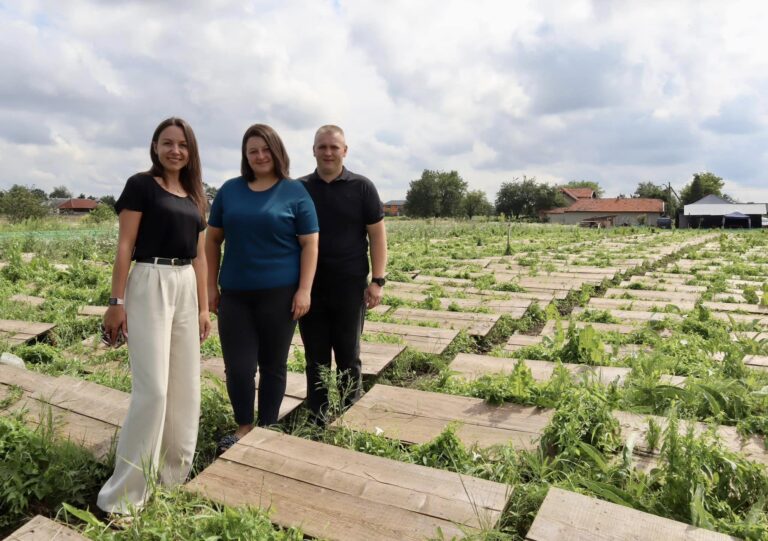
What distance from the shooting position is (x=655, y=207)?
67.2m

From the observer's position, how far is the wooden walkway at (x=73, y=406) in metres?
2.92

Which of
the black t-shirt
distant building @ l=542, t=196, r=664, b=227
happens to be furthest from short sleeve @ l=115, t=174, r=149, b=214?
distant building @ l=542, t=196, r=664, b=227

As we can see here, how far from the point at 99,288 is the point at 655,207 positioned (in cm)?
7201

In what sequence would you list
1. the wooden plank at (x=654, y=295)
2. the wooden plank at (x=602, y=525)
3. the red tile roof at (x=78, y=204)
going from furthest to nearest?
the red tile roof at (x=78, y=204) → the wooden plank at (x=654, y=295) → the wooden plank at (x=602, y=525)

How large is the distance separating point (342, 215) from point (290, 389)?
1.34 m

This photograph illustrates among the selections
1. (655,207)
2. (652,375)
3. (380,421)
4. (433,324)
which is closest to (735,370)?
(652,375)

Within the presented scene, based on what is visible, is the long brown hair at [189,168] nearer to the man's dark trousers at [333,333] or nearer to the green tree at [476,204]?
the man's dark trousers at [333,333]

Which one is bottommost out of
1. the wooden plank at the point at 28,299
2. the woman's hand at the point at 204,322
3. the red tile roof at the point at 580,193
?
the wooden plank at the point at 28,299

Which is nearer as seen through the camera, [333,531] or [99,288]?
[333,531]

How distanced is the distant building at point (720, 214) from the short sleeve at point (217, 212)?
166 ft

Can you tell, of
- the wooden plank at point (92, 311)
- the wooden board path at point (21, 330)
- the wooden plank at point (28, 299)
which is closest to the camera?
the wooden board path at point (21, 330)

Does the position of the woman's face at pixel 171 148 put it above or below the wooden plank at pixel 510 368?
above

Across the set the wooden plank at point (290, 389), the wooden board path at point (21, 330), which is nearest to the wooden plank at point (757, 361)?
the wooden plank at point (290, 389)

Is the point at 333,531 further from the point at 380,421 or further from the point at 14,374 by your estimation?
the point at 14,374
